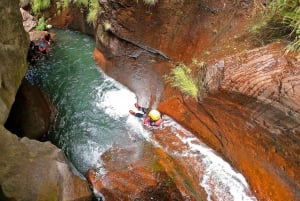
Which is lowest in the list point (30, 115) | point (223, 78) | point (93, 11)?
point (30, 115)

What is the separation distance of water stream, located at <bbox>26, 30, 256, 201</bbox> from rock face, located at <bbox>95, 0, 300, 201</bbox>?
11.3 inches

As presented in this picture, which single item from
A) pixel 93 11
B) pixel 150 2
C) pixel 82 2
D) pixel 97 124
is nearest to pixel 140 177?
pixel 97 124

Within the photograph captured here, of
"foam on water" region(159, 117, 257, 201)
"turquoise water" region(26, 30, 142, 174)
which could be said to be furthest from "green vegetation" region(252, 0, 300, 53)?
"turquoise water" region(26, 30, 142, 174)

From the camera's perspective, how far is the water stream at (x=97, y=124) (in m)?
6.39

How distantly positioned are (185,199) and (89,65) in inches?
271

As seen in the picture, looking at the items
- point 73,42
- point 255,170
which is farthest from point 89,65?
point 255,170

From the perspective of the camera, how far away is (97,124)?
27.1 ft

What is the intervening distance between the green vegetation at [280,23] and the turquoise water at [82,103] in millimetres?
3749

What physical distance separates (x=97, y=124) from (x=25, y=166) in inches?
122

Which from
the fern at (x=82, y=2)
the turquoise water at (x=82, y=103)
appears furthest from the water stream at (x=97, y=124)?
the fern at (x=82, y=2)

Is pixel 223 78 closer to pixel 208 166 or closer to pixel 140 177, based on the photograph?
pixel 208 166

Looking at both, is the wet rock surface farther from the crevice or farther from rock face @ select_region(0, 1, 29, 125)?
the crevice

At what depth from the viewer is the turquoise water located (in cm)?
763

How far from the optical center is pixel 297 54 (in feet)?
17.5
